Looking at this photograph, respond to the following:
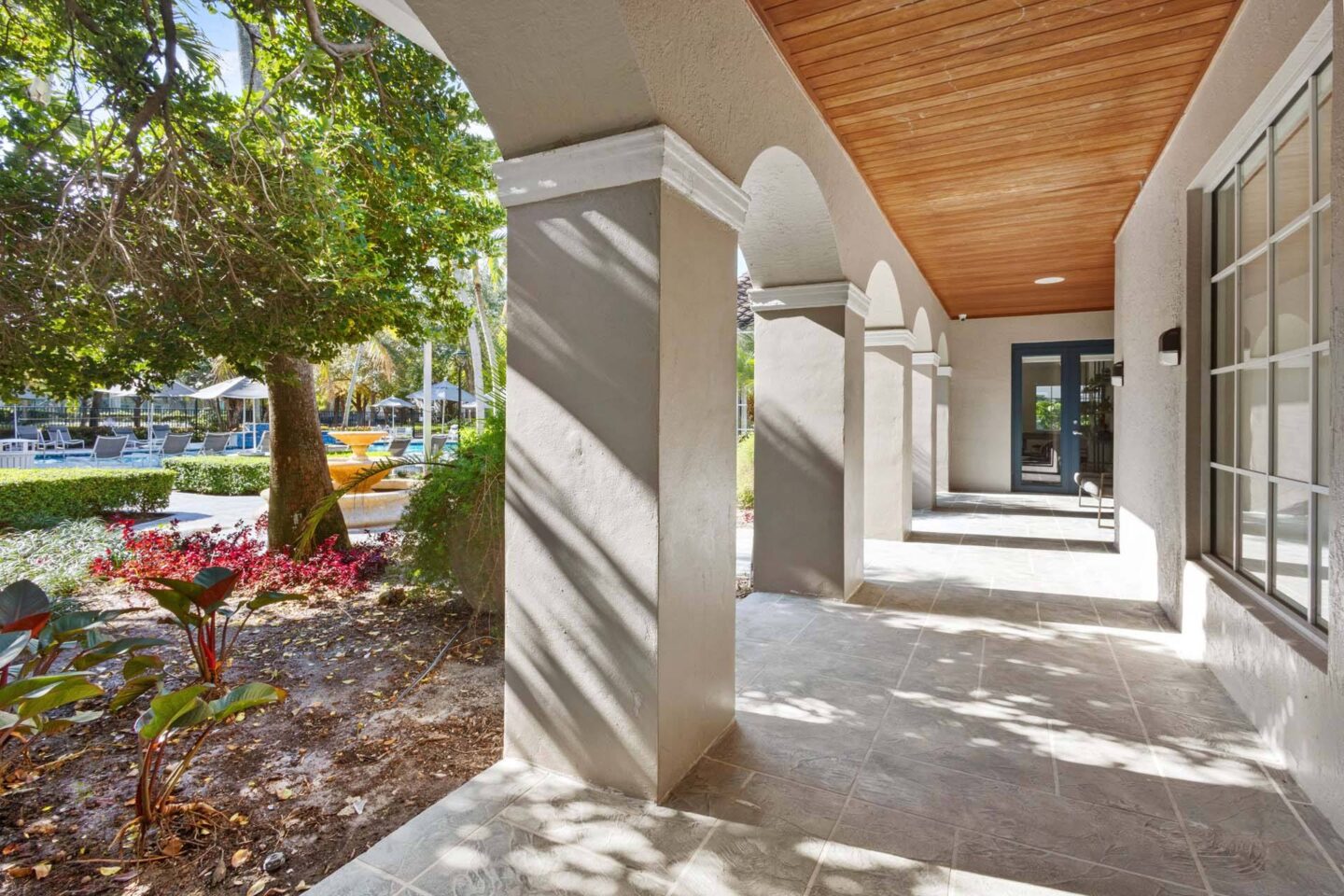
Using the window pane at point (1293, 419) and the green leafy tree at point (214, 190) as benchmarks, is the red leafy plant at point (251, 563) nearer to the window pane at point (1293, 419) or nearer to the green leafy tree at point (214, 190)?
the green leafy tree at point (214, 190)

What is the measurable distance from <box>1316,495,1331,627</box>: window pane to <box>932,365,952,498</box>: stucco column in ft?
26.5

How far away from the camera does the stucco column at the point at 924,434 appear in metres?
8.82

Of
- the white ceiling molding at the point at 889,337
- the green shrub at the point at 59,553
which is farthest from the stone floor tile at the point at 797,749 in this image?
the white ceiling molding at the point at 889,337

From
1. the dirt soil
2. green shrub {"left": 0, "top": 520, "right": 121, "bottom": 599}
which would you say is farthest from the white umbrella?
the dirt soil

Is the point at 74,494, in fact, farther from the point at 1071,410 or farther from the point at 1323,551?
the point at 1071,410

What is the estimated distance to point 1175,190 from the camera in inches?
148

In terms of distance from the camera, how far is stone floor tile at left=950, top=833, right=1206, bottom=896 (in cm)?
169

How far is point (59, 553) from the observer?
5.22m

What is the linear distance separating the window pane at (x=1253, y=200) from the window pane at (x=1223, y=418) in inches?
24.7

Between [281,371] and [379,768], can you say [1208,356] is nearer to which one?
[379,768]

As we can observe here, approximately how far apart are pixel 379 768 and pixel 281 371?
3.96 meters

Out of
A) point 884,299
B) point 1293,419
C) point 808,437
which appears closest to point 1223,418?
point 1293,419

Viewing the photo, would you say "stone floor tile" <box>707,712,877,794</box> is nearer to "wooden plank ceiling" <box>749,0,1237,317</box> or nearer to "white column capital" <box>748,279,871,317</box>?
"white column capital" <box>748,279,871,317</box>

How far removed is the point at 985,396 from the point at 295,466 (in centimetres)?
994
